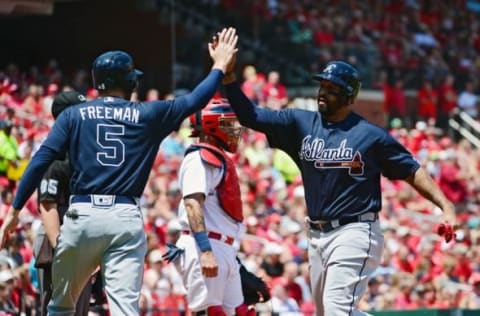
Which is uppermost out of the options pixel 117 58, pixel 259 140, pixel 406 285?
pixel 117 58

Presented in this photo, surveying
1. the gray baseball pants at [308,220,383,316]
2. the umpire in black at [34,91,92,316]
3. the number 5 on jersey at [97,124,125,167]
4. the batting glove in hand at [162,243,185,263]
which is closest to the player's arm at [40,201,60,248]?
the umpire in black at [34,91,92,316]

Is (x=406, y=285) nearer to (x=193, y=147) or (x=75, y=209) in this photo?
(x=193, y=147)

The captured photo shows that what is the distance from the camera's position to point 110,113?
7.95m

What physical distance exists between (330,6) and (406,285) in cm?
1516

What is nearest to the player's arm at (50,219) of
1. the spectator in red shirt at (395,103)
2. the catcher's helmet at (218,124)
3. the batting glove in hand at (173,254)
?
the batting glove in hand at (173,254)

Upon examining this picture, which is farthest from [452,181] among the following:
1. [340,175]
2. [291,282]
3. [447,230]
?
[340,175]

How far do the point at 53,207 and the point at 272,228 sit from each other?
7860 millimetres

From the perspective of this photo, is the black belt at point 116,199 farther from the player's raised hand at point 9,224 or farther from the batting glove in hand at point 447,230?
the batting glove in hand at point 447,230

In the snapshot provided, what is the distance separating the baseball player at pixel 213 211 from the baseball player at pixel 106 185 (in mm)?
730

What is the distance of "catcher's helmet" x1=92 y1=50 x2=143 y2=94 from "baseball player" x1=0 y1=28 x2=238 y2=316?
0.05ft

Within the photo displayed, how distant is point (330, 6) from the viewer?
2992cm

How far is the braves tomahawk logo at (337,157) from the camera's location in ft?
28.3

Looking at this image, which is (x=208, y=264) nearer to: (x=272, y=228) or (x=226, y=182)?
(x=226, y=182)

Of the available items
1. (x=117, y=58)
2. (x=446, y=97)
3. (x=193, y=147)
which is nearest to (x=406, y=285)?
(x=193, y=147)
